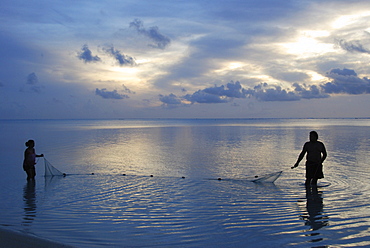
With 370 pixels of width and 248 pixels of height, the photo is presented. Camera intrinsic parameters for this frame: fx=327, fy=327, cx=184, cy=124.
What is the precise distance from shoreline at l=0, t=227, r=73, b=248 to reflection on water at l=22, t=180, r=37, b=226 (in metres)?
1.10

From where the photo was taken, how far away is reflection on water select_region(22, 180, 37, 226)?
Answer: 721 centimetres

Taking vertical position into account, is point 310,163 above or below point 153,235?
above

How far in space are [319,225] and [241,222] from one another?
5.11 ft

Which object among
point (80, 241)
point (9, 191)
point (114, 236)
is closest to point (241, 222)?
point (114, 236)

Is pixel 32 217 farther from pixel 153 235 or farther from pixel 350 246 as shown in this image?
pixel 350 246

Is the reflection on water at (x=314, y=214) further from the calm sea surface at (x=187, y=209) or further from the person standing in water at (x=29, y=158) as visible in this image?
the person standing in water at (x=29, y=158)

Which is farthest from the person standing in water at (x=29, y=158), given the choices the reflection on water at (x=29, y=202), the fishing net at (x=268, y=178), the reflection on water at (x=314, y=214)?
the reflection on water at (x=314, y=214)

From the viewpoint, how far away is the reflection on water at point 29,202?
7211 mm

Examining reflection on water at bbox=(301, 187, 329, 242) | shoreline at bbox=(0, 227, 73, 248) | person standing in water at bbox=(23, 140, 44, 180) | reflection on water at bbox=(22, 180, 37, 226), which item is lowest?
reflection on water at bbox=(301, 187, 329, 242)

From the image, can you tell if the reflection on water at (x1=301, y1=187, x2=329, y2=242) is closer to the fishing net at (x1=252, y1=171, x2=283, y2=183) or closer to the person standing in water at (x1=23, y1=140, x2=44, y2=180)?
the fishing net at (x1=252, y1=171, x2=283, y2=183)

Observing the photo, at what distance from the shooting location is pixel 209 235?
6168 millimetres

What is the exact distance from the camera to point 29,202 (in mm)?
8891

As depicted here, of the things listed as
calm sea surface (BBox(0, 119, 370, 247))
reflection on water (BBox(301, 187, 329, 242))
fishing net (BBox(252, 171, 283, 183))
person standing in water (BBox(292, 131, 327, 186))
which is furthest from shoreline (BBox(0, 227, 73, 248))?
fishing net (BBox(252, 171, 283, 183))

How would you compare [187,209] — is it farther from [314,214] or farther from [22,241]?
[22,241]
